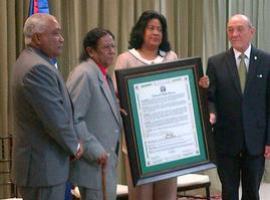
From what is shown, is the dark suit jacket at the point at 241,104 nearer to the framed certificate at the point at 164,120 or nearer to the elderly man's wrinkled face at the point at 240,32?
the elderly man's wrinkled face at the point at 240,32

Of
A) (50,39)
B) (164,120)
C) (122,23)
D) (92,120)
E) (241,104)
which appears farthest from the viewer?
(122,23)

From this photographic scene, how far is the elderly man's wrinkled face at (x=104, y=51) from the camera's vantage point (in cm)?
302

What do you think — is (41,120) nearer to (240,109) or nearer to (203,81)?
(203,81)

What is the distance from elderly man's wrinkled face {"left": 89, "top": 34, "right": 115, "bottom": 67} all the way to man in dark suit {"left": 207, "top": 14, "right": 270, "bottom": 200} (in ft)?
3.12

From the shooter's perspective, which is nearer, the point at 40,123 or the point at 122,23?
the point at 40,123

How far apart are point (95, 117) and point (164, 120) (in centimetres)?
45

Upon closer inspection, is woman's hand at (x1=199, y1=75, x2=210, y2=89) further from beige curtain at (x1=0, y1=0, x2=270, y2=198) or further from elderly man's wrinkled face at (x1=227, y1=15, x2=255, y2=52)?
beige curtain at (x1=0, y1=0, x2=270, y2=198)

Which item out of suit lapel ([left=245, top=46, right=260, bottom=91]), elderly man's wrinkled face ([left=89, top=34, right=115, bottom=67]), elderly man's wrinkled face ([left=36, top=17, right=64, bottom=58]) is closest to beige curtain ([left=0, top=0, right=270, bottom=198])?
elderly man's wrinkled face ([left=89, top=34, right=115, bottom=67])

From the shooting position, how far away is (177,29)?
18.7 feet

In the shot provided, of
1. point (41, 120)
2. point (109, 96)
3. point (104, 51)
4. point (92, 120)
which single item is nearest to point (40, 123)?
point (41, 120)

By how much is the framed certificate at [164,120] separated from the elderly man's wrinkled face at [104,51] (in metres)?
0.11

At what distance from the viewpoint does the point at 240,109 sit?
365 cm

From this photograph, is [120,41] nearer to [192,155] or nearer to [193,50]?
[193,50]

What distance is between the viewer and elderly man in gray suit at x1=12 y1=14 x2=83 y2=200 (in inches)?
104
